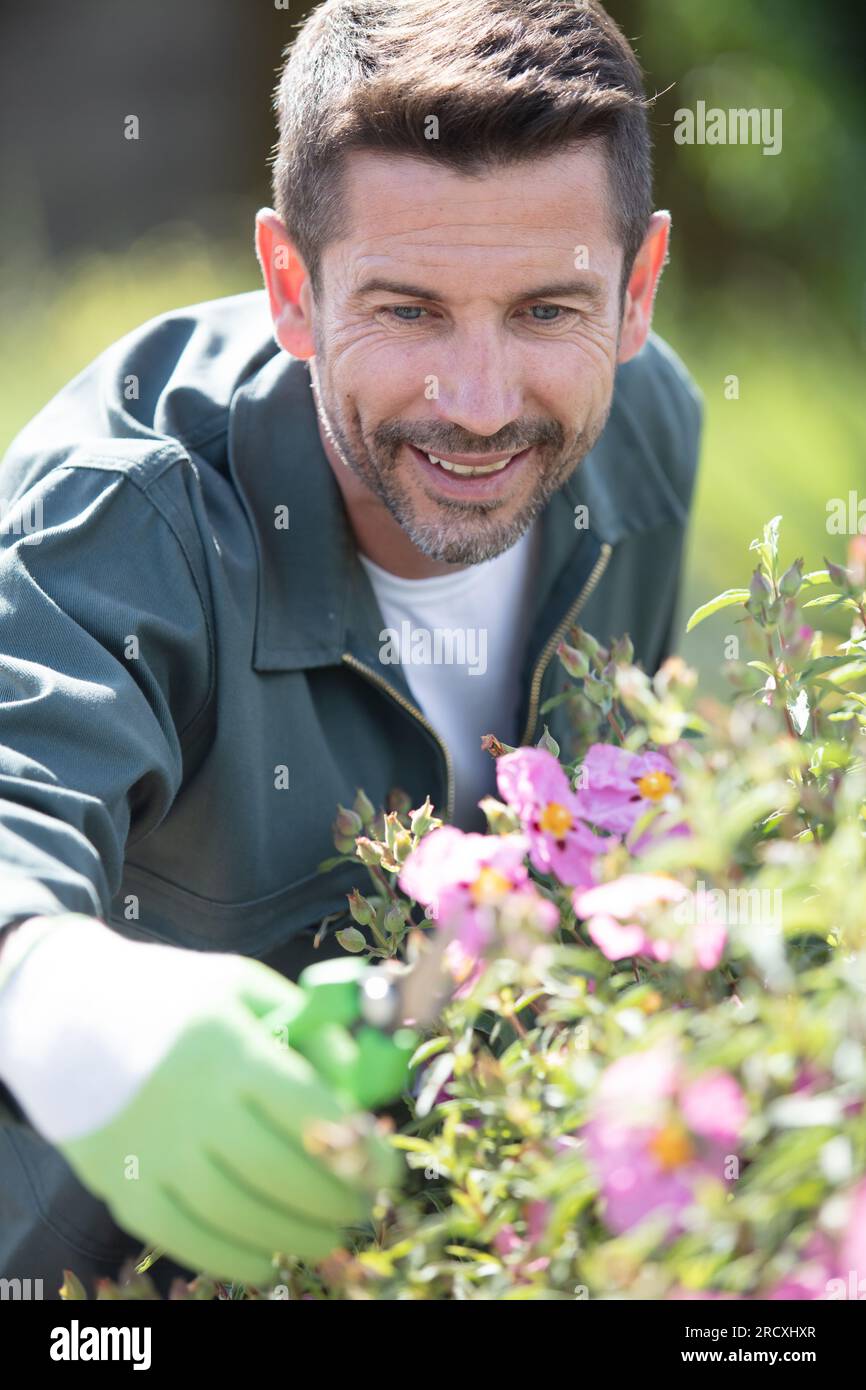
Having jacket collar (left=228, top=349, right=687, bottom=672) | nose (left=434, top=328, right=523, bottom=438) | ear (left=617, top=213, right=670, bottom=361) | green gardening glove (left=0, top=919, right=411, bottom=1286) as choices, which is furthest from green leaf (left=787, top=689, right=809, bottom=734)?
ear (left=617, top=213, right=670, bottom=361)

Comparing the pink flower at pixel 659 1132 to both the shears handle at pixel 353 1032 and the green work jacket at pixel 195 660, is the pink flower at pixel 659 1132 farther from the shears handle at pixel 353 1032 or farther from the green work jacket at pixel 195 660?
the green work jacket at pixel 195 660

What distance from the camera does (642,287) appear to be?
63.2 inches

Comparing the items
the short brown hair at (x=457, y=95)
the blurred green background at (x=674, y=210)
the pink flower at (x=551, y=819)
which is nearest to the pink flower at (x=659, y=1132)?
the pink flower at (x=551, y=819)

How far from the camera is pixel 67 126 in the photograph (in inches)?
202

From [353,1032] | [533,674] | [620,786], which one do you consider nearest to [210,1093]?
[353,1032]

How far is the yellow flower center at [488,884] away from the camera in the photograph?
822 millimetres

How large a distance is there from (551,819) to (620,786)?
0.06m

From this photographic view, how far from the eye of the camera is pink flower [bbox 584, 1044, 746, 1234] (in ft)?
2.11

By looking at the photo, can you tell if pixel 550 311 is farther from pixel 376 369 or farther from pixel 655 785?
pixel 655 785

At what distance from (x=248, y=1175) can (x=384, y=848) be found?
0.29 m

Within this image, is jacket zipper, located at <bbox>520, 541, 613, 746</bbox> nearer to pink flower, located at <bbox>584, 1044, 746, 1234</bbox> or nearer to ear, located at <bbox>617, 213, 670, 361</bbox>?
ear, located at <bbox>617, 213, 670, 361</bbox>

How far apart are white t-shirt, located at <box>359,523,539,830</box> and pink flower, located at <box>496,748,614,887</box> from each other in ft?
2.07

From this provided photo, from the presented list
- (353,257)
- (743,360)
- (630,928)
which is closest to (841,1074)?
(630,928)
